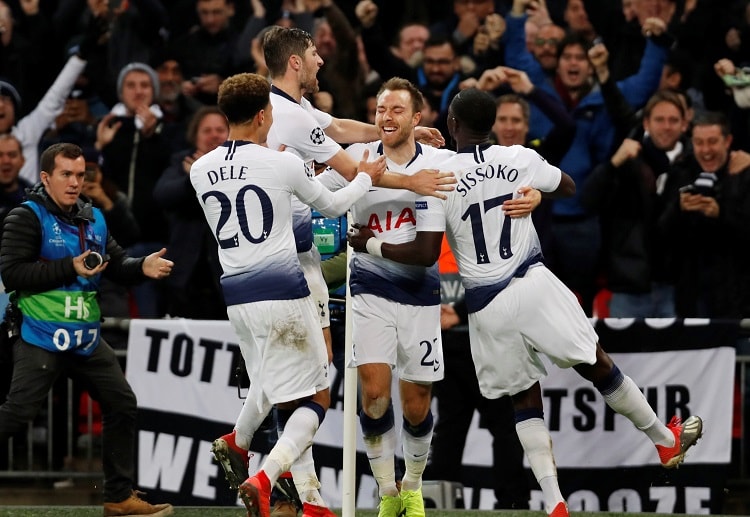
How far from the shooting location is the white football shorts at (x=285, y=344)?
7.25 metres

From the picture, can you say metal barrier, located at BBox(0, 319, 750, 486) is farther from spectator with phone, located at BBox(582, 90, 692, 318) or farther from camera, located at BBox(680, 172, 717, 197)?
camera, located at BBox(680, 172, 717, 197)

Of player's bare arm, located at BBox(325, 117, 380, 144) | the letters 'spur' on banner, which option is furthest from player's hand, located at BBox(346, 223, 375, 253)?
the letters 'spur' on banner

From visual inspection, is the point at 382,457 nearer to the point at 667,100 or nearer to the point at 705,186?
the point at 705,186

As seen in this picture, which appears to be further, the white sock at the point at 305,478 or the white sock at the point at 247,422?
the white sock at the point at 305,478

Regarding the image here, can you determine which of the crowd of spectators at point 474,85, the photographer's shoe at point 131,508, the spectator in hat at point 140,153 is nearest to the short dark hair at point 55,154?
the photographer's shoe at point 131,508

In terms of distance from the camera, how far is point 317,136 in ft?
25.6

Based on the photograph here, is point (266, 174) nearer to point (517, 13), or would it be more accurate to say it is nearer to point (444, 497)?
point (444, 497)

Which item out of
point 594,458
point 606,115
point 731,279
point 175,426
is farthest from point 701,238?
point 175,426

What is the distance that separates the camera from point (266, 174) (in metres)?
7.18

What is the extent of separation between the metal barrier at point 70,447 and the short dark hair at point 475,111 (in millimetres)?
3101

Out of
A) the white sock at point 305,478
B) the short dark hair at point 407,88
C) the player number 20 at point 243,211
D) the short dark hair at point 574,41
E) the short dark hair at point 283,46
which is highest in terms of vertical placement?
the short dark hair at point 574,41

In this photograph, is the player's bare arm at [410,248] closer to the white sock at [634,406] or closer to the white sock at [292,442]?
the white sock at [292,442]

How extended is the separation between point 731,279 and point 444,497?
9.64 ft

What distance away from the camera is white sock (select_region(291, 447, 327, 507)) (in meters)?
7.78
